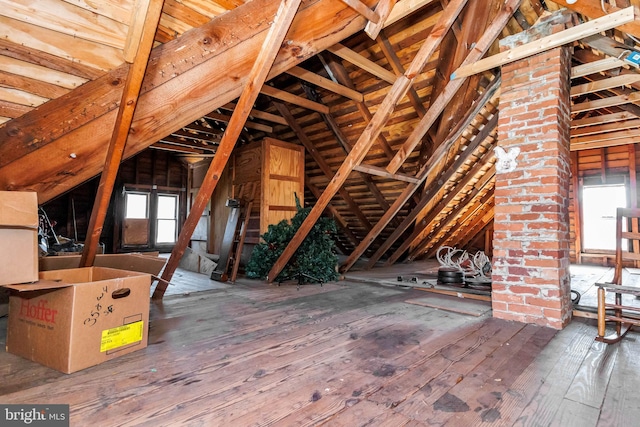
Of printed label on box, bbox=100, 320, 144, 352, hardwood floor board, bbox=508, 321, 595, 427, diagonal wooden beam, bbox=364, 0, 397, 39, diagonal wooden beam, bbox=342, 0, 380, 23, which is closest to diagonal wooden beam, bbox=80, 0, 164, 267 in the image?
printed label on box, bbox=100, 320, 144, 352

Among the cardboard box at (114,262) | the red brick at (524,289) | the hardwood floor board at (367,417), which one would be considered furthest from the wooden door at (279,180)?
the hardwood floor board at (367,417)

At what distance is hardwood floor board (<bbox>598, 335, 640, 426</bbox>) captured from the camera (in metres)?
1.33

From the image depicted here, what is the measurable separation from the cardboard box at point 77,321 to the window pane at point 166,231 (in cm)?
777

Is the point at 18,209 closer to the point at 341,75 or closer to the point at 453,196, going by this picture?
the point at 341,75

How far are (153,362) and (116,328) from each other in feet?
1.02

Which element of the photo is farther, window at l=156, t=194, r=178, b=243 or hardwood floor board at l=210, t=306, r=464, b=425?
window at l=156, t=194, r=178, b=243

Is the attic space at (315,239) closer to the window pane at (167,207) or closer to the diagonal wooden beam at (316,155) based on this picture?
the diagonal wooden beam at (316,155)

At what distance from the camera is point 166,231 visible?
9.43 metres

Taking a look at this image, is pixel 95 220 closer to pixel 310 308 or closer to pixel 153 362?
pixel 153 362

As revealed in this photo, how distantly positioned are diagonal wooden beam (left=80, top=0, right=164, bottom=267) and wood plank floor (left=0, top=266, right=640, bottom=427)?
3.27 feet

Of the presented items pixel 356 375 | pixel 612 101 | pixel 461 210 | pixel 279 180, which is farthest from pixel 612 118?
pixel 356 375

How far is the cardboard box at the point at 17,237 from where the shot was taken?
1629 mm

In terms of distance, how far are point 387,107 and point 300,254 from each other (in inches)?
91.1

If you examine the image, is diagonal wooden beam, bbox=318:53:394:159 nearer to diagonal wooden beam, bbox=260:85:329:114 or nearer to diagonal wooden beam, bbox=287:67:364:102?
diagonal wooden beam, bbox=287:67:364:102
